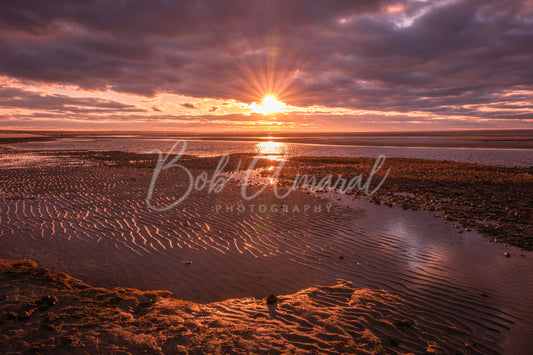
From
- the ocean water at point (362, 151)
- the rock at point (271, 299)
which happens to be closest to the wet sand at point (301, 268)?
the rock at point (271, 299)

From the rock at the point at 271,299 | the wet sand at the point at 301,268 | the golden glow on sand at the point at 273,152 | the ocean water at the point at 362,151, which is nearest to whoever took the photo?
the wet sand at the point at 301,268

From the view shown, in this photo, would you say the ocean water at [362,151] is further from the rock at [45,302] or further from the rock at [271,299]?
the rock at [45,302]

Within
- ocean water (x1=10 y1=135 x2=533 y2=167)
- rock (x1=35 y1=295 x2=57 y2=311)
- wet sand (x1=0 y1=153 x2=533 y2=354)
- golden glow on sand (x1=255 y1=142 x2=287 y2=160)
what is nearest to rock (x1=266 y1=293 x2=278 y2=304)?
wet sand (x1=0 y1=153 x2=533 y2=354)

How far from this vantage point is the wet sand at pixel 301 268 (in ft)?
14.3

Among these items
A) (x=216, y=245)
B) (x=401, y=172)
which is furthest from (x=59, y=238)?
(x=401, y=172)

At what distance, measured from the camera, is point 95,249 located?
7.60m

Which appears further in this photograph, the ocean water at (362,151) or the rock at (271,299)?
the ocean water at (362,151)

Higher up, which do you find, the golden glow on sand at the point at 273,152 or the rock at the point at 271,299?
the golden glow on sand at the point at 273,152

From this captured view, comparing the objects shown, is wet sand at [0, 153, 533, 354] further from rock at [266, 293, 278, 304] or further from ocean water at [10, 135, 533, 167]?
ocean water at [10, 135, 533, 167]

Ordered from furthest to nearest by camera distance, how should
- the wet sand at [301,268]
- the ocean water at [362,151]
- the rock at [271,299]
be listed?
1. the ocean water at [362,151]
2. the rock at [271,299]
3. the wet sand at [301,268]

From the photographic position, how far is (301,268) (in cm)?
675

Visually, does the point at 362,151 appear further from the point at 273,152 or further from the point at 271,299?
the point at 271,299

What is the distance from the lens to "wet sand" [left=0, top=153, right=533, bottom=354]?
4.37 metres

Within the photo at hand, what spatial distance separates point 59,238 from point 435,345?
10.5 metres
